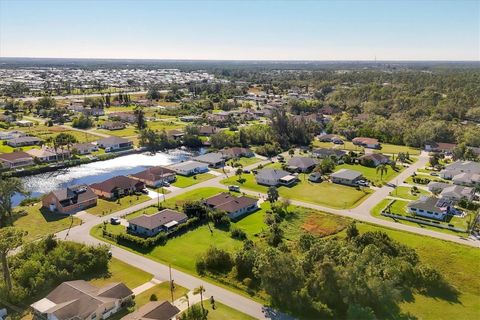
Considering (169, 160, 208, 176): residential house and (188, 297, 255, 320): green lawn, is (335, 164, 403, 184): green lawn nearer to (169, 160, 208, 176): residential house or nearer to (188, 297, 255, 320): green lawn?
(169, 160, 208, 176): residential house

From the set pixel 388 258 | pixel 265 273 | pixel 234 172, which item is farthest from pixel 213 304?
pixel 234 172

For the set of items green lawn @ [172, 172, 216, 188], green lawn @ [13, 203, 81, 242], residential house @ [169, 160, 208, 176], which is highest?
residential house @ [169, 160, 208, 176]

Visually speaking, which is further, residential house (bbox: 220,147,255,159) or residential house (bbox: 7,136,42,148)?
residential house (bbox: 7,136,42,148)

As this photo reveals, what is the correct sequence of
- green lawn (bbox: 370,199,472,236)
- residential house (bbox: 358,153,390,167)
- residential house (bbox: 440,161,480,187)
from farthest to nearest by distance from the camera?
residential house (bbox: 358,153,390,167)
residential house (bbox: 440,161,480,187)
green lawn (bbox: 370,199,472,236)

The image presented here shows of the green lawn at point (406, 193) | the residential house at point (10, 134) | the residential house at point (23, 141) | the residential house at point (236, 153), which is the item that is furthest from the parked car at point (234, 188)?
the residential house at point (10, 134)

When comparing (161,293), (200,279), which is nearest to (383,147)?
(200,279)

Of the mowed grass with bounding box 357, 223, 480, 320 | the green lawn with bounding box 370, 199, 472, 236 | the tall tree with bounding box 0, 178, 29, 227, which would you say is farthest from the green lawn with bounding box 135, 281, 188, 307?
the green lawn with bounding box 370, 199, 472, 236

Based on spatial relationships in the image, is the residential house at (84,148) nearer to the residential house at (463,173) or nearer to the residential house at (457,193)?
the residential house at (457,193)

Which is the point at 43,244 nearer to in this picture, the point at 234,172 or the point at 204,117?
the point at 234,172
